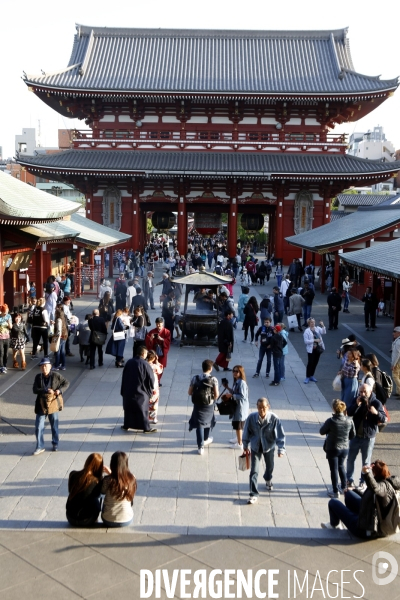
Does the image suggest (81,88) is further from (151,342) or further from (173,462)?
(173,462)

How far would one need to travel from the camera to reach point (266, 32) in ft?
152

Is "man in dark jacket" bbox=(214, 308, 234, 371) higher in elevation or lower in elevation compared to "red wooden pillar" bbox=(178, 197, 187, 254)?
lower

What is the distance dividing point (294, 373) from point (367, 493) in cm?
883

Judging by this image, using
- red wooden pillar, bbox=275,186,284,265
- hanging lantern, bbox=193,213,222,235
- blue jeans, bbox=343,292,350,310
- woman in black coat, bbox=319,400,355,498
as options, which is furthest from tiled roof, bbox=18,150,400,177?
woman in black coat, bbox=319,400,355,498

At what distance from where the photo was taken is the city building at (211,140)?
128 feet

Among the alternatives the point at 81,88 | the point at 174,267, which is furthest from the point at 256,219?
the point at 81,88

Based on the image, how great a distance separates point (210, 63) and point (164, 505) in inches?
1597

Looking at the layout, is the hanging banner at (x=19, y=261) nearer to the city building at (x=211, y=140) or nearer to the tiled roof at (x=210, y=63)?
the city building at (x=211, y=140)

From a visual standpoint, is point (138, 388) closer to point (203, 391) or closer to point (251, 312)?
point (203, 391)

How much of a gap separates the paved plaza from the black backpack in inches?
39.0

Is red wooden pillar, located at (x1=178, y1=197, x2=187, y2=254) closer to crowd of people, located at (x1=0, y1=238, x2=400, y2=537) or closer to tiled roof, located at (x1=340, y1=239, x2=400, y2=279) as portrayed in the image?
tiled roof, located at (x1=340, y1=239, x2=400, y2=279)

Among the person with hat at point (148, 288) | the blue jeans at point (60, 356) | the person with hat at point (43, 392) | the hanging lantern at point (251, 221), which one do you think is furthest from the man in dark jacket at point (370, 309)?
the hanging lantern at point (251, 221)

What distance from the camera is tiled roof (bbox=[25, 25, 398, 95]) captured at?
4034 cm

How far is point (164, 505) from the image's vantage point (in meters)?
8.54
